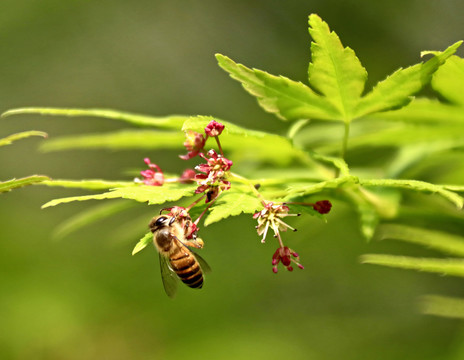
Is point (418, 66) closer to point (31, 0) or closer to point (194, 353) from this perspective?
point (194, 353)

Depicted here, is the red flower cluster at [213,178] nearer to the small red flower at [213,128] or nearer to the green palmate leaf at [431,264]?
the small red flower at [213,128]

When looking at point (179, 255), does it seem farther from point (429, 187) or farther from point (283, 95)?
point (429, 187)

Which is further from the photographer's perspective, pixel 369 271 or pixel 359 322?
pixel 369 271

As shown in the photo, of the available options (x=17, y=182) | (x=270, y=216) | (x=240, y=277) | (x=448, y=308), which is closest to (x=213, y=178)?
(x=270, y=216)

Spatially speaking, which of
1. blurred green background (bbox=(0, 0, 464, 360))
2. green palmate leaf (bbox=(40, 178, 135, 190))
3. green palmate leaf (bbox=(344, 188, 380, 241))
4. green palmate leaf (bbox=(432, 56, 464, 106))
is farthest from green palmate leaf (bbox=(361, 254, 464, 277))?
blurred green background (bbox=(0, 0, 464, 360))

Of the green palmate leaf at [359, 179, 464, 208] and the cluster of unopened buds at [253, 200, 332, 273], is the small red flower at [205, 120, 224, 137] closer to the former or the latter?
the cluster of unopened buds at [253, 200, 332, 273]

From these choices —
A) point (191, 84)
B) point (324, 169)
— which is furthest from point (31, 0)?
point (324, 169)
